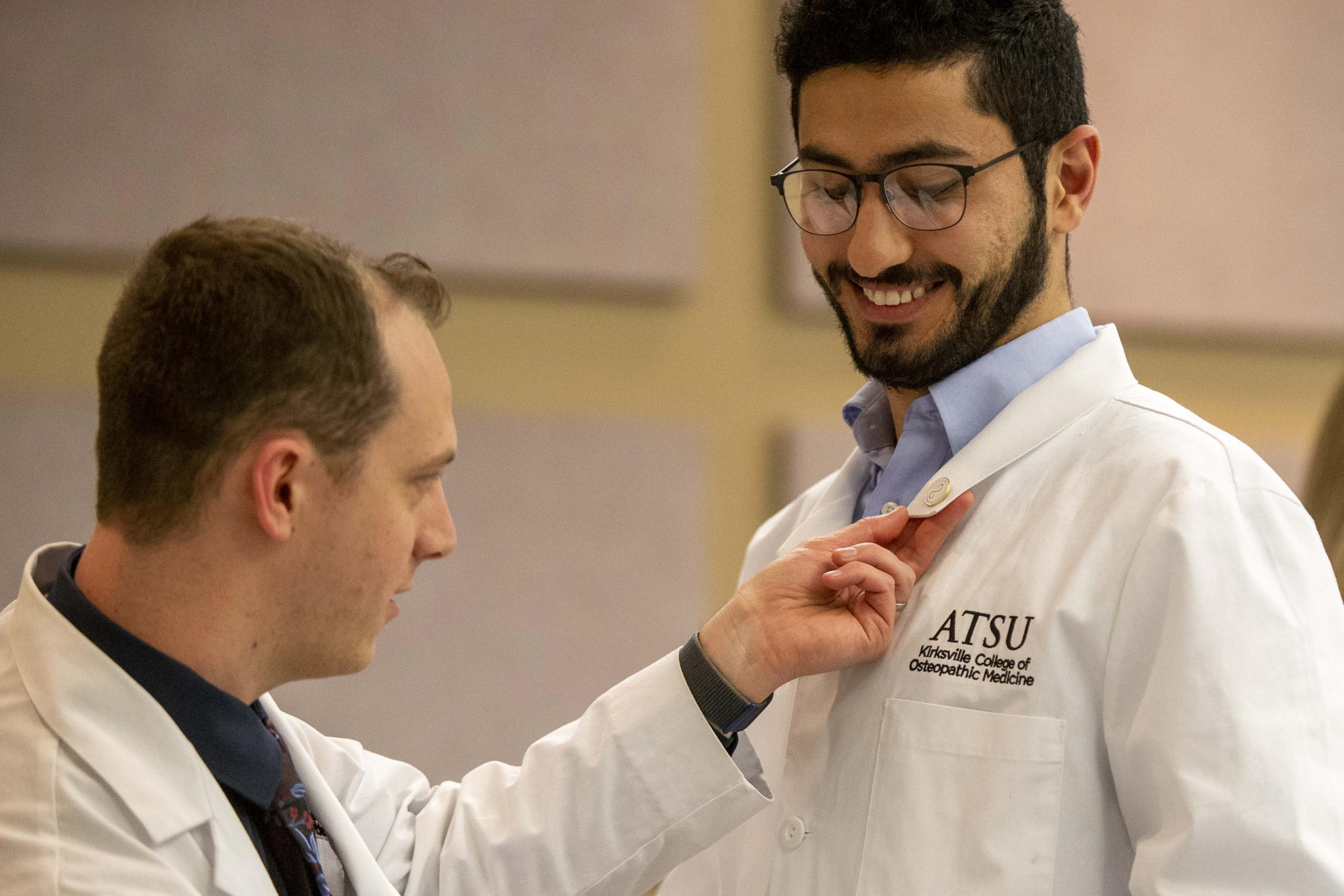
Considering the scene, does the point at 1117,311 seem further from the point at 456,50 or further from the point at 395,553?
the point at 395,553

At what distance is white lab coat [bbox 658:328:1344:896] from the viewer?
2.93ft

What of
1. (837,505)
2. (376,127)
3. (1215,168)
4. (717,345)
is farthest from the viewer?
(1215,168)

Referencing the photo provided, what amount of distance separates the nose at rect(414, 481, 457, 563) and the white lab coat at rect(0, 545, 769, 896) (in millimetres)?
230

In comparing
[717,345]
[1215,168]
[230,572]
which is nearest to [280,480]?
[230,572]

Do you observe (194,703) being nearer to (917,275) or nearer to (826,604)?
(826,604)

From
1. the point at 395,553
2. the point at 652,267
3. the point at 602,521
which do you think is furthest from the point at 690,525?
the point at 395,553

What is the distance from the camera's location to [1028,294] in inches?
45.7

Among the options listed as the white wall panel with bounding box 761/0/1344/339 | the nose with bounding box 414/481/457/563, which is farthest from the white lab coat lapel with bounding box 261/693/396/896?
the white wall panel with bounding box 761/0/1344/339

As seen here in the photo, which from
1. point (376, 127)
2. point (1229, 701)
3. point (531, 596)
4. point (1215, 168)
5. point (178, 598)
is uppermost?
point (376, 127)

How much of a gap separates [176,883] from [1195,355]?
2030 mm

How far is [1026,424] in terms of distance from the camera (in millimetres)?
1104

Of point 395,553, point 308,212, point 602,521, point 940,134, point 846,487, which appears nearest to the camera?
point 395,553

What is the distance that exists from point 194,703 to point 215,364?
10.1 inches

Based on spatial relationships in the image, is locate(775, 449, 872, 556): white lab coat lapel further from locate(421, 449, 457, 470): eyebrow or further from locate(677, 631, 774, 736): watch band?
locate(421, 449, 457, 470): eyebrow
